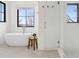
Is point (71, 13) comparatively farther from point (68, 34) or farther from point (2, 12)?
point (2, 12)

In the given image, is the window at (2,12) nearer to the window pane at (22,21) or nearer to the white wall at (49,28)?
the window pane at (22,21)

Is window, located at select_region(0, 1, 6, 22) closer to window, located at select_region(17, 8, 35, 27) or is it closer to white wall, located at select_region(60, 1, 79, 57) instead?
window, located at select_region(17, 8, 35, 27)

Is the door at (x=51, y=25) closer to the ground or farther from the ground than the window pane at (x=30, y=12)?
closer to the ground

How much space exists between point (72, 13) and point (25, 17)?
147 inches

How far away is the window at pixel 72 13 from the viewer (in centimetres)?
458

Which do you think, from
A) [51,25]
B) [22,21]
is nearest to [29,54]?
[51,25]

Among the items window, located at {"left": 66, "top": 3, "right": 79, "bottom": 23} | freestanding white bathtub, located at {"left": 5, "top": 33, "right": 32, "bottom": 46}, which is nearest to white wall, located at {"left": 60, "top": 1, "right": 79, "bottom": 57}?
window, located at {"left": 66, "top": 3, "right": 79, "bottom": 23}

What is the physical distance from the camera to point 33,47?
19.3 feet

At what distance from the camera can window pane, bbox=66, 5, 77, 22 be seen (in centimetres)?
461

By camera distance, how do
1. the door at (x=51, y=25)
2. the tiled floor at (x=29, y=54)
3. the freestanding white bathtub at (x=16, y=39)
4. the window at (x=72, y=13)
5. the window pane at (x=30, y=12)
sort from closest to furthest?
the tiled floor at (x=29, y=54)
the window at (x=72, y=13)
the door at (x=51, y=25)
the freestanding white bathtub at (x=16, y=39)
the window pane at (x=30, y=12)

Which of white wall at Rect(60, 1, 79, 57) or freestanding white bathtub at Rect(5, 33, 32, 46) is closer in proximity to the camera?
white wall at Rect(60, 1, 79, 57)

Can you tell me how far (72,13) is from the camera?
4.68 m

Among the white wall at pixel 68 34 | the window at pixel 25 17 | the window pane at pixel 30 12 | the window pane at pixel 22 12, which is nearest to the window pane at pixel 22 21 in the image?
the window at pixel 25 17

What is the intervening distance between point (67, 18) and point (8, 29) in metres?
3.73
